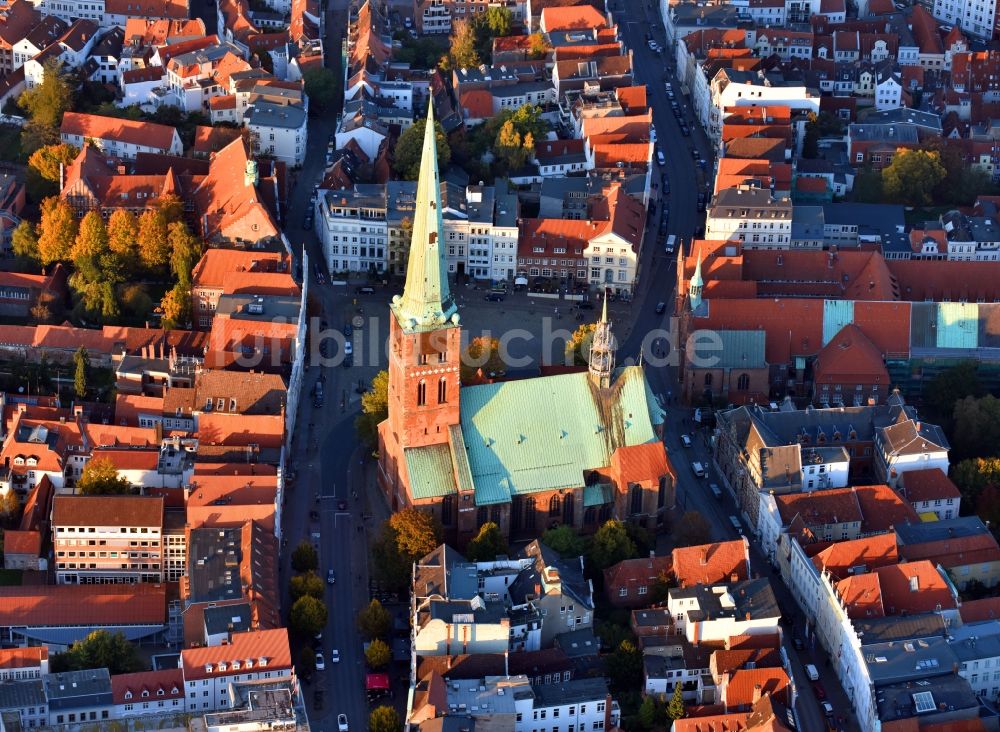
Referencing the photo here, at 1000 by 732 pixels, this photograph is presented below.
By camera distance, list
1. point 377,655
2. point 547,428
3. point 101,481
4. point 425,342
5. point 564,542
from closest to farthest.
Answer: point 377,655 < point 425,342 < point 564,542 < point 101,481 < point 547,428

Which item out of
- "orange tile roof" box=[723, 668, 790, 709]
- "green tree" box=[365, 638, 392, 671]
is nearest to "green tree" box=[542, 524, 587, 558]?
"green tree" box=[365, 638, 392, 671]

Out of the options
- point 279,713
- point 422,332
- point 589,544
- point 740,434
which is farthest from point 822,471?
point 279,713

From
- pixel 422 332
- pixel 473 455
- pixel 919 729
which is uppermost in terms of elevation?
pixel 422 332

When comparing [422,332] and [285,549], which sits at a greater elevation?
[422,332]

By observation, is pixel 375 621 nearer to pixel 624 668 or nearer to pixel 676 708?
pixel 624 668

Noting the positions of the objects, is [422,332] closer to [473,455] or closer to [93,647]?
[473,455]

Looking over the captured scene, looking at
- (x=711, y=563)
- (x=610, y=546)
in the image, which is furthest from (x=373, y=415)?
(x=711, y=563)

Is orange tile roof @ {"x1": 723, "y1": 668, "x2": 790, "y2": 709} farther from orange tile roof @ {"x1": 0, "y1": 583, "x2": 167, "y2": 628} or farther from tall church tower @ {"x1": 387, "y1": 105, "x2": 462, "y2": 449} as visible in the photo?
orange tile roof @ {"x1": 0, "y1": 583, "x2": 167, "y2": 628}
